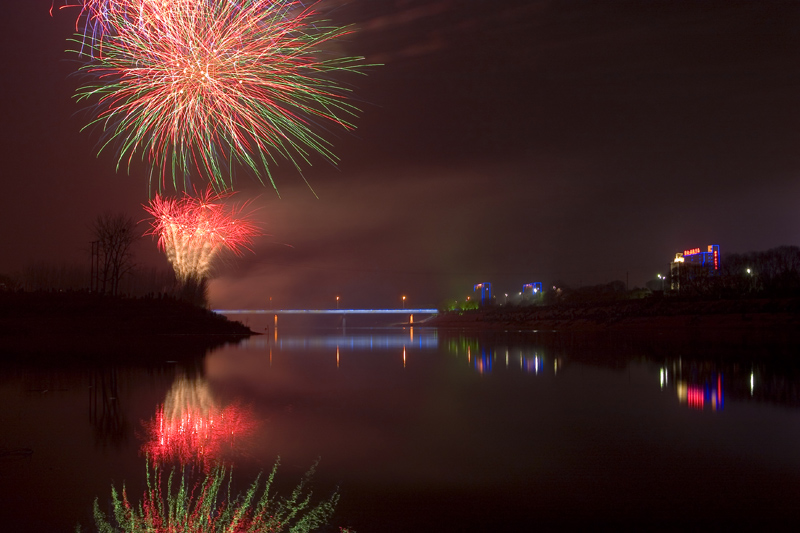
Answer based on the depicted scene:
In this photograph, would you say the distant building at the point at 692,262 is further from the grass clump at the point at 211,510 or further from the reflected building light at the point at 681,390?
the grass clump at the point at 211,510

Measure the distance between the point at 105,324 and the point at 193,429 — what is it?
1402 inches

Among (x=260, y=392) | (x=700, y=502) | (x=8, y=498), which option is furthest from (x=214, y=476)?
(x=260, y=392)

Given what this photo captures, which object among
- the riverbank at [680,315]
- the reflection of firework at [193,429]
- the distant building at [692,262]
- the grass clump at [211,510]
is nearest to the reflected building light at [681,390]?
the reflection of firework at [193,429]

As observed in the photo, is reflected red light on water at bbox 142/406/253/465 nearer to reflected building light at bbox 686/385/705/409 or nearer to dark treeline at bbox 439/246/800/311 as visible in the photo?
reflected building light at bbox 686/385/705/409

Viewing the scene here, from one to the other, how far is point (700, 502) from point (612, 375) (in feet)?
37.3

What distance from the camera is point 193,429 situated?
348 inches

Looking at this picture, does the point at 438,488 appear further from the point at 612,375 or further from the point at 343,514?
the point at 612,375

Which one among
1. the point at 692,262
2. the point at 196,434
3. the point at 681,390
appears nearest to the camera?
the point at 196,434

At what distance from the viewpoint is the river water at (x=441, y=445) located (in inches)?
210

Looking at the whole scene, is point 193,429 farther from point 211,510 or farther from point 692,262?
point 692,262

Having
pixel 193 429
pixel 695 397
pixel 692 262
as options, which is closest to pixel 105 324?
pixel 193 429

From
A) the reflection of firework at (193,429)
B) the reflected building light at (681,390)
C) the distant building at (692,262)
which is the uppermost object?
the distant building at (692,262)

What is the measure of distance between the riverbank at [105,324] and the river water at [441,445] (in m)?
15.7

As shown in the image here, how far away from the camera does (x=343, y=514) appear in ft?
17.1
